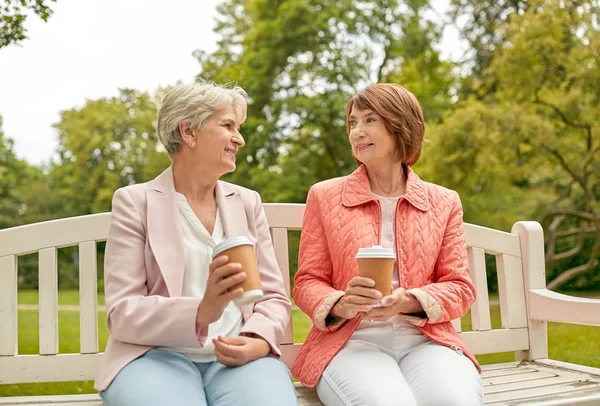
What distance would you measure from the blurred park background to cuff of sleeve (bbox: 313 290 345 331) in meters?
2.57

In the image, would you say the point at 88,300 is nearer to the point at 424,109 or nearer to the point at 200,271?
the point at 200,271

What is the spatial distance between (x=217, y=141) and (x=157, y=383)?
2.98 ft

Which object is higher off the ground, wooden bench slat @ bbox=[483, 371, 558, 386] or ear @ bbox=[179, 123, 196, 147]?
ear @ bbox=[179, 123, 196, 147]

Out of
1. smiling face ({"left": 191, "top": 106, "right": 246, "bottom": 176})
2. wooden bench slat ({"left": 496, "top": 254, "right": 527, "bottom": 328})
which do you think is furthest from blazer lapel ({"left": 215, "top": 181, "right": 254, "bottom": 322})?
wooden bench slat ({"left": 496, "top": 254, "right": 527, "bottom": 328})

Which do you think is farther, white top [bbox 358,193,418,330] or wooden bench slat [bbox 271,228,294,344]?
wooden bench slat [bbox 271,228,294,344]

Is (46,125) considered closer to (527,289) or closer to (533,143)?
(533,143)

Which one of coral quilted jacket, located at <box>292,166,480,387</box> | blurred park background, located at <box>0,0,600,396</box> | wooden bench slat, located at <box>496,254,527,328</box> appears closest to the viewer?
coral quilted jacket, located at <box>292,166,480,387</box>

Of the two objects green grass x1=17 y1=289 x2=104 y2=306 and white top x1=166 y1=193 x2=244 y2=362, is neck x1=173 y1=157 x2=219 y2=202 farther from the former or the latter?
green grass x1=17 y1=289 x2=104 y2=306

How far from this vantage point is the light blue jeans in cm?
194

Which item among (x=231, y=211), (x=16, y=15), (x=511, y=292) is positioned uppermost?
(x=16, y=15)

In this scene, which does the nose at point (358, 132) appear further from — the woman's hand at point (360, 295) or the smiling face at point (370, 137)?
the woman's hand at point (360, 295)

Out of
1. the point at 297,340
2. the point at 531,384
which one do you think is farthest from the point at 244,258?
the point at 297,340

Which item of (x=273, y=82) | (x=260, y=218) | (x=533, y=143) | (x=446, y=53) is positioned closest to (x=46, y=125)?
(x=273, y=82)

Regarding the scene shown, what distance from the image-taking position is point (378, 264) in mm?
2002
